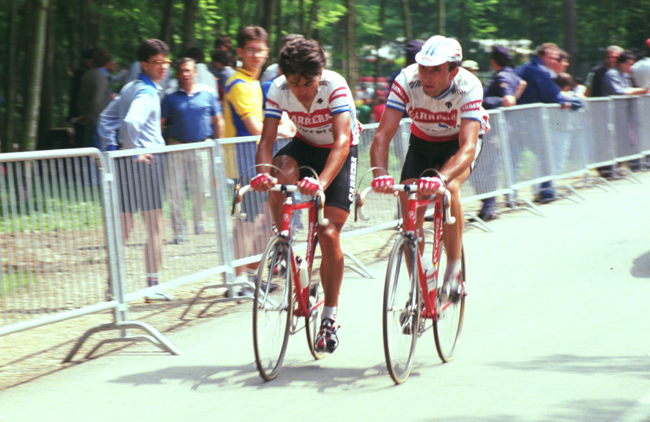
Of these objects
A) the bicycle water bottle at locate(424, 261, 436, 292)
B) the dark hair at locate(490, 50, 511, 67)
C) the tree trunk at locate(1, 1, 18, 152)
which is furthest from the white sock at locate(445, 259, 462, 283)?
→ the tree trunk at locate(1, 1, 18, 152)

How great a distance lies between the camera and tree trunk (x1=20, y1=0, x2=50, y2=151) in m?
10.4

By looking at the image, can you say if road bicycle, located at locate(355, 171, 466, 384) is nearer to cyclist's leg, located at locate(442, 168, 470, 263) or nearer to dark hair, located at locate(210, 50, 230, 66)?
cyclist's leg, located at locate(442, 168, 470, 263)

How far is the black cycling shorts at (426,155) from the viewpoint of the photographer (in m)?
5.86

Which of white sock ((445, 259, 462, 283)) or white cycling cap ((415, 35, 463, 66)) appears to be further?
white sock ((445, 259, 462, 283))

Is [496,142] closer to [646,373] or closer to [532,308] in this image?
[532,308]

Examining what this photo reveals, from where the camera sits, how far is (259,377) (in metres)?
5.25

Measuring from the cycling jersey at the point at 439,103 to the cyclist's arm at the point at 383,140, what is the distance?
91mm

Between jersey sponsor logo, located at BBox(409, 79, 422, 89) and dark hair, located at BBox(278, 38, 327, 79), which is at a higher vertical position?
dark hair, located at BBox(278, 38, 327, 79)

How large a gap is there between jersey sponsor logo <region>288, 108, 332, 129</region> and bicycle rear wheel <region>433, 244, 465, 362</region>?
1.11 m

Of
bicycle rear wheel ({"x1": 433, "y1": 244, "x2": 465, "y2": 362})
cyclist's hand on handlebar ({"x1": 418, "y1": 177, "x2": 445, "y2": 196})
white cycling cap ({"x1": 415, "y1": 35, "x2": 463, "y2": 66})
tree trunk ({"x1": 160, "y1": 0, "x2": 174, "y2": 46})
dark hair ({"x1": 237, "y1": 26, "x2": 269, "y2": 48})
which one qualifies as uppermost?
tree trunk ({"x1": 160, "y1": 0, "x2": 174, "y2": 46})

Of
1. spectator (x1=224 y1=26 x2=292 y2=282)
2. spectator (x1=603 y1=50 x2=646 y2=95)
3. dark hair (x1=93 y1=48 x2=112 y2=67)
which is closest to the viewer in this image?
spectator (x1=224 y1=26 x2=292 y2=282)

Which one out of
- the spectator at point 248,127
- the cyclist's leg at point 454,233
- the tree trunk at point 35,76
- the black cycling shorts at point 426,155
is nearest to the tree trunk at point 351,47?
the tree trunk at point 35,76

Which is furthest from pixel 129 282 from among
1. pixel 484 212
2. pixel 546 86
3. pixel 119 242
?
pixel 546 86

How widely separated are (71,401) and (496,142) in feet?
25.6
